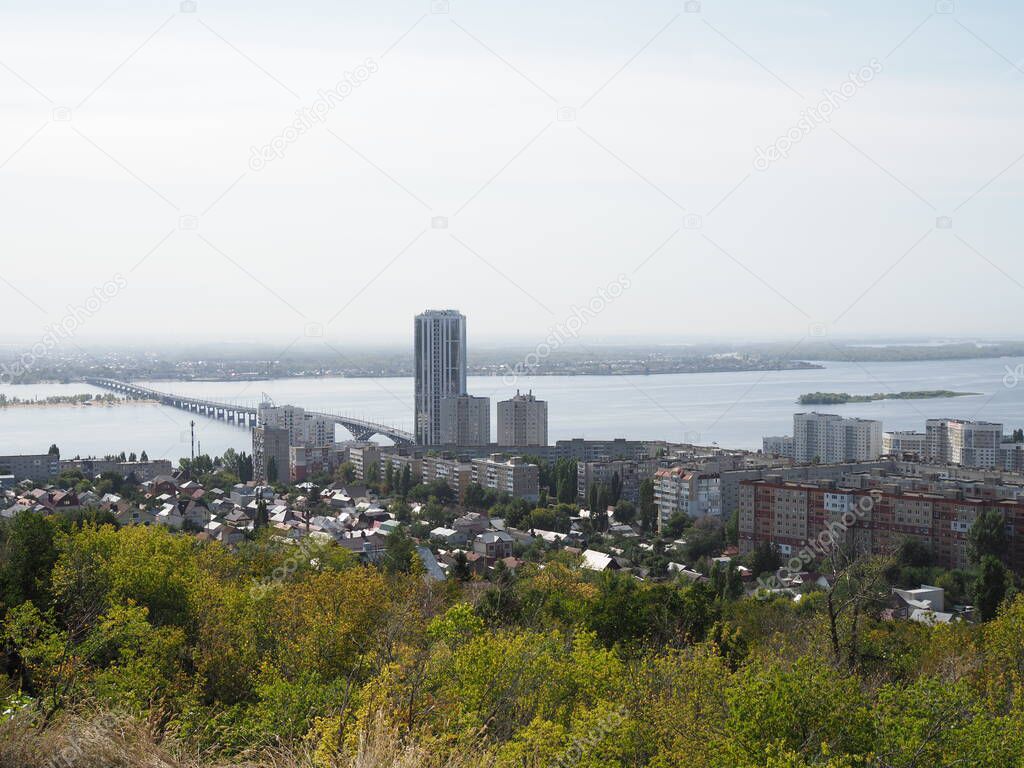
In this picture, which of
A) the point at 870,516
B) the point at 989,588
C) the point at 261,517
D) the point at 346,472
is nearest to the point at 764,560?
the point at 870,516

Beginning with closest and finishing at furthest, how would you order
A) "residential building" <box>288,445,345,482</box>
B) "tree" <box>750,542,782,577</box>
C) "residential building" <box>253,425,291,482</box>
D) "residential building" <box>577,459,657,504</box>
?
1. "tree" <box>750,542,782,577</box>
2. "residential building" <box>577,459,657,504</box>
3. "residential building" <box>288,445,345,482</box>
4. "residential building" <box>253,425,291,482</box>

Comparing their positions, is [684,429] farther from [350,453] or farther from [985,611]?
[985,611]

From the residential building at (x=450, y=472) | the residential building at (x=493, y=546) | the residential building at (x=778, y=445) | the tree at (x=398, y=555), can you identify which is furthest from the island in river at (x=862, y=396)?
the tree at (x=398, y=555)

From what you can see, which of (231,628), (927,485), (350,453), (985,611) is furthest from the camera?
→ (350,453)

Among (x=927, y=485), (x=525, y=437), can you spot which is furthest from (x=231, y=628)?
(x=525, y=437)

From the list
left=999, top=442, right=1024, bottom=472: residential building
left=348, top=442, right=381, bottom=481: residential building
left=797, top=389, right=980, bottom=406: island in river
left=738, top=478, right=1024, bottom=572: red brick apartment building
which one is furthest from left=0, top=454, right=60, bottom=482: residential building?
left=797, top=389, right=980, bottom=406: island in river

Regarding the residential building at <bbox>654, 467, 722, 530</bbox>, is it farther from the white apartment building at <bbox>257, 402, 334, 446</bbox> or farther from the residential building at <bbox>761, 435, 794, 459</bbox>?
the white apartment building at <bbox>257, 402, 334, 446</bbox>

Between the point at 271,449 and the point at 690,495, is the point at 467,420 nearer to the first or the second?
the point at 271,449
